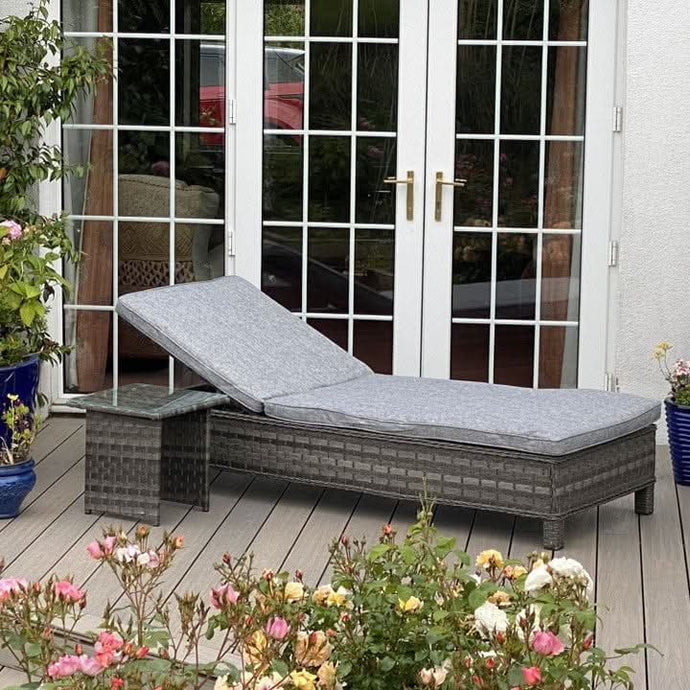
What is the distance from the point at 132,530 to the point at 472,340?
2056 millimetres

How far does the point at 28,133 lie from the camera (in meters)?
6.08

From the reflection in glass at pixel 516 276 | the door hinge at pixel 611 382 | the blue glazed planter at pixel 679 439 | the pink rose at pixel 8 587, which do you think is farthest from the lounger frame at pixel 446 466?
the pink rose at pixel 8 587

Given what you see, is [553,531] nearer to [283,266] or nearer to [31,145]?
[283,266]

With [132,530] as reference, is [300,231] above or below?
above

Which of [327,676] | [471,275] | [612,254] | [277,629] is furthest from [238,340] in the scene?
[277,629]

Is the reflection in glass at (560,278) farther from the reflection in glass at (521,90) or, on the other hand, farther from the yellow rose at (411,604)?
the yellow rose at (411,604)

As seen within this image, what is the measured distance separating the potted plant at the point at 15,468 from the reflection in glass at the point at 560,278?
94.0 inches

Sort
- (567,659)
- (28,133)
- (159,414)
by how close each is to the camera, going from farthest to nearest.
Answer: (28,133) → (159,414) → (567,659)

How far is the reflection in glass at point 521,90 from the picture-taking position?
639 cm

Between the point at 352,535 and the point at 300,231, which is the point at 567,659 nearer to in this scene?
the point at 352,535

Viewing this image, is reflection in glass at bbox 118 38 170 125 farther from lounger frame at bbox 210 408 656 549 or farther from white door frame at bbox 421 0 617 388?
lounger frame at bbox 210 408 656 549

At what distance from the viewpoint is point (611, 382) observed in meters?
6.45

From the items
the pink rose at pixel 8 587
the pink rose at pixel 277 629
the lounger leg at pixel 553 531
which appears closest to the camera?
the pink rose at pixel 277 629

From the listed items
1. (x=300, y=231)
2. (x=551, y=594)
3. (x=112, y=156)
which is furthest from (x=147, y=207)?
(x=551, y=594)
